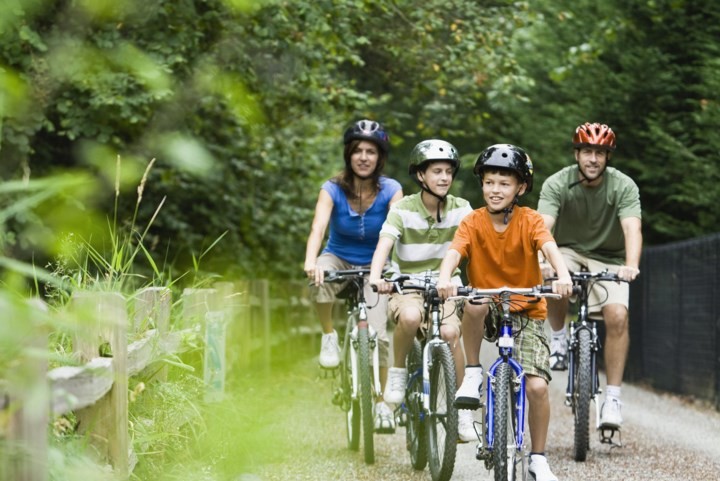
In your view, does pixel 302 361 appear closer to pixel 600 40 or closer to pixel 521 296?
pixel 600 40

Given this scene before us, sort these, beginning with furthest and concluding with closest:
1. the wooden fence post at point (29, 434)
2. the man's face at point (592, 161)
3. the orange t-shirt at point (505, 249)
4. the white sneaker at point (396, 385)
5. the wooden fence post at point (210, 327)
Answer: the man's face at point (592, 161) < the white sneaker at point (396, 385) < the wooden fence post at point (210, 327) < the orange t-shirt at point (505, 249) < the wooden fence post at point (29, 434)

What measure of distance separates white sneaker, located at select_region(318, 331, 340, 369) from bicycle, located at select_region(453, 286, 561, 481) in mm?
2634

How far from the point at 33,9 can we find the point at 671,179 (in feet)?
45.2

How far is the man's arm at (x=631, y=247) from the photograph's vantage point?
7461mm

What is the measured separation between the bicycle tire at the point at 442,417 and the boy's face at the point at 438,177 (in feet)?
3.52

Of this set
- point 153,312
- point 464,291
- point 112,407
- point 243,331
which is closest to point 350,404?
point 153,312

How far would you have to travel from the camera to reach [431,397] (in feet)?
22.3

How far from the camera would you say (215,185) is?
16.5 m

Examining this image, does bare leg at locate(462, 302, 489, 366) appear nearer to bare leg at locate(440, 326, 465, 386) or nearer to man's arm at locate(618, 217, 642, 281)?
bare leg at locate(440, 326, 465, 386)

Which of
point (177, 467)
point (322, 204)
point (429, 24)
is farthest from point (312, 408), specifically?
point (177, 467)

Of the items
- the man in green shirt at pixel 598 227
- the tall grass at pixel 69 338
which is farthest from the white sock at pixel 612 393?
the tall grass at pixel 69 338

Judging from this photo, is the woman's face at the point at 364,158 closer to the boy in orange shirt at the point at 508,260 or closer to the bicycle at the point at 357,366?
the bicycle at the point at 357,366

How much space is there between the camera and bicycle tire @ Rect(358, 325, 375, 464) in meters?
7.40

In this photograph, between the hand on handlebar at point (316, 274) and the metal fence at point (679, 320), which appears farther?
the metal fence at point (679, 320)
